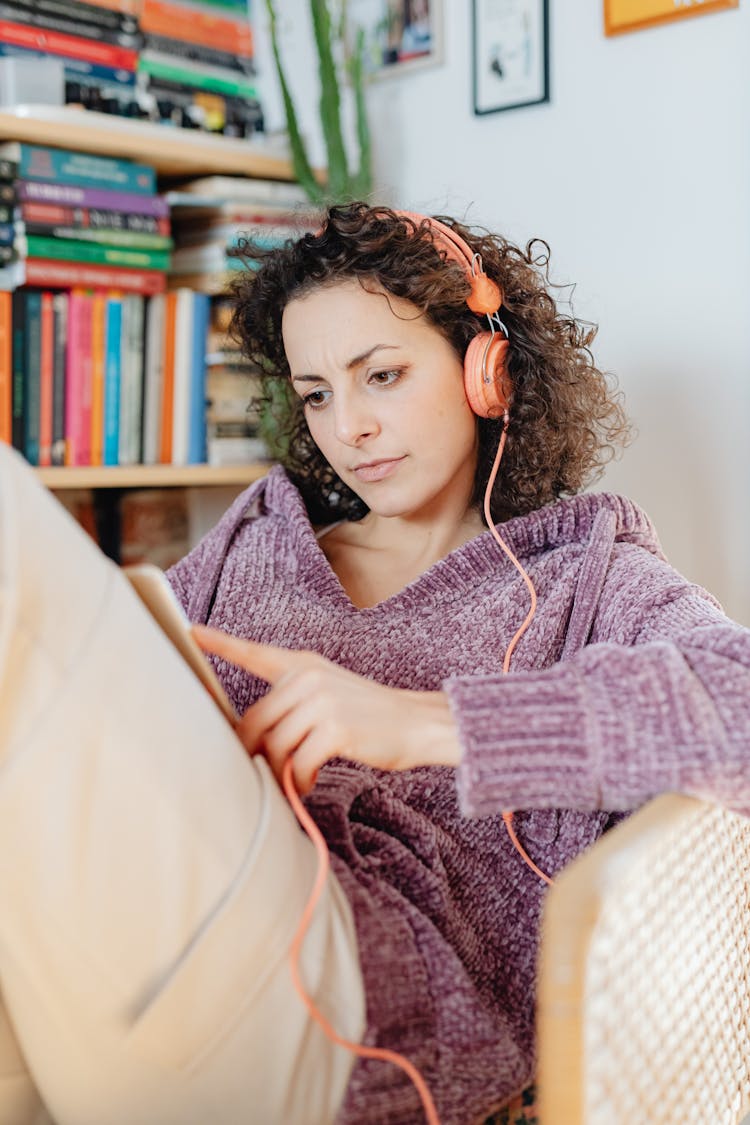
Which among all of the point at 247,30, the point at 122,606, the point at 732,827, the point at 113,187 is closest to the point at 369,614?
the point at 732,827

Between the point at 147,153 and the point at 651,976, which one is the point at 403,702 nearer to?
the point at 651,976

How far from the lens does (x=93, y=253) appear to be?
177 cm

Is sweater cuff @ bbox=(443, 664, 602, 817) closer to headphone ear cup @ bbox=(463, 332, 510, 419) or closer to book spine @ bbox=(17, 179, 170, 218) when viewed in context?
headphone ear cup @ bbox=(463, 332, 510, 419)

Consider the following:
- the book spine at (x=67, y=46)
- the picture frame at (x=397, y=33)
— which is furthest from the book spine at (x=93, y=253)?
the picture frame at (x=397, y=33)

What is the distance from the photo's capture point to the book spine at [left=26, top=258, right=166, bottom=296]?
172cm

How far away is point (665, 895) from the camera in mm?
784

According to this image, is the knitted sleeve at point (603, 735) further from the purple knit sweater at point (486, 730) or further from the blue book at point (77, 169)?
the blue book at point (77, 169)

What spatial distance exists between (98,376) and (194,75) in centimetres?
52

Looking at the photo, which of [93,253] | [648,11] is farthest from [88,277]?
[648,11]

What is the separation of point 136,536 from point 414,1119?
137 centimetres

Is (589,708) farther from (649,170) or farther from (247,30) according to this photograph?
(247,30)

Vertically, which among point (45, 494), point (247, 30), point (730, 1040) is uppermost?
point (247, 30)

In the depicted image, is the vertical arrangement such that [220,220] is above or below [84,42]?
below

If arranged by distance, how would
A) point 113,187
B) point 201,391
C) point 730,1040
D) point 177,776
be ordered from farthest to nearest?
point 201,391, point 113,187, point 730,1040, point 177,776
